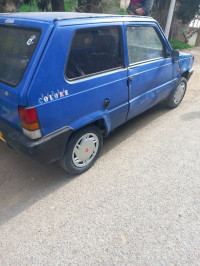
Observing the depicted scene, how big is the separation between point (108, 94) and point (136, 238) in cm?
164

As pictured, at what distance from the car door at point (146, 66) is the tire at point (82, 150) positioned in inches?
30.3

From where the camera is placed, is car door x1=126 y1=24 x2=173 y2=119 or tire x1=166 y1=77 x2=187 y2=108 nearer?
car door x1=126 y1=24 x2=173 y2=119

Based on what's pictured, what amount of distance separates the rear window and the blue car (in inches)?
0.4

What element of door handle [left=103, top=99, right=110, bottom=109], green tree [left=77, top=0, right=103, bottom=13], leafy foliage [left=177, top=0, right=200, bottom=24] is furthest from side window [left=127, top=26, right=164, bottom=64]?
leafy foliage [left=177, top=0, right=200, bottom=24]

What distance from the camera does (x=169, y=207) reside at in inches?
89.0

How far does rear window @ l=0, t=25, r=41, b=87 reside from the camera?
1.91m

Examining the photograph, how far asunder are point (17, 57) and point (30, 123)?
0.68 meters

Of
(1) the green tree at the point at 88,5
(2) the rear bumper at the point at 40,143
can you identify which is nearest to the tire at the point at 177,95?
(2) the rear bumper at the point at 40,143

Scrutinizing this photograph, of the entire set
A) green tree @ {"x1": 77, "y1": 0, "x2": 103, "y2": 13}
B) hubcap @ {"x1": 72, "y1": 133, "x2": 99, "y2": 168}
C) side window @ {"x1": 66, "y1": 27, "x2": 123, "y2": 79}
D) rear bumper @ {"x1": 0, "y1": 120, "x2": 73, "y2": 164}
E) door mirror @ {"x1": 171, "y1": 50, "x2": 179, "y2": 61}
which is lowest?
hubcap @ {"x1": 72, "y1": 133, "x2": 99, "y2": 168}

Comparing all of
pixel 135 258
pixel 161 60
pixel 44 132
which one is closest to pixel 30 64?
pixel 44 132

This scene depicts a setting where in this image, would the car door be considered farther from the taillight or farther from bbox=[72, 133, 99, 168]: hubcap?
the taillight

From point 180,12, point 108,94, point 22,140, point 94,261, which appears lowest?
point 94,261

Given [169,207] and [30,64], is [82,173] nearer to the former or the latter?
[169,207]

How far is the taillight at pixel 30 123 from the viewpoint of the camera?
1.89m
